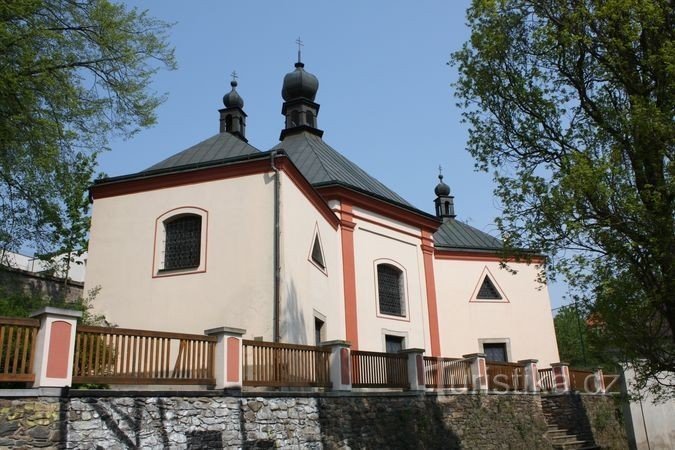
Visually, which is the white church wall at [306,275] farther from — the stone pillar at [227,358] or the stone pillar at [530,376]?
the stone pillar at [530,376]

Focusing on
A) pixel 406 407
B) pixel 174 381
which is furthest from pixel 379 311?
pixel 174 381

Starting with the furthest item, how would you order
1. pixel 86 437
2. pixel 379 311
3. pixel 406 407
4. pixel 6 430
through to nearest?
pixel 379 311 < pixel 406 407 < pixel 86 437 < pixel 6 430

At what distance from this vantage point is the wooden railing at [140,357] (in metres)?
7.42

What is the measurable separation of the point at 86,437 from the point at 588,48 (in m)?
8.75

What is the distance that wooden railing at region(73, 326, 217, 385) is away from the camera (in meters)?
7.42

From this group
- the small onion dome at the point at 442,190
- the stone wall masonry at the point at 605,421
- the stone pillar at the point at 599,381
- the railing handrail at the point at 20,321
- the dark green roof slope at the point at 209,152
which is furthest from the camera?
the small onion dome at the point at 442,190

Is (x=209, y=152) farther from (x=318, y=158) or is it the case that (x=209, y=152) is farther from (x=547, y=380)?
(x=547, y=380)

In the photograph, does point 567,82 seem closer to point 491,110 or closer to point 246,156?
point 491,110

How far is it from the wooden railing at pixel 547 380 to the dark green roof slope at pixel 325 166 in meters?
6.62

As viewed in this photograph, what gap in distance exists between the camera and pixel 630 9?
8.21 m

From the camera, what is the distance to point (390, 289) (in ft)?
58.2

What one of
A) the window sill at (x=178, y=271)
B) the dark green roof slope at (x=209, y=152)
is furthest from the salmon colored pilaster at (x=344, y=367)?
the dark green roof slope at (x=209, y=152)

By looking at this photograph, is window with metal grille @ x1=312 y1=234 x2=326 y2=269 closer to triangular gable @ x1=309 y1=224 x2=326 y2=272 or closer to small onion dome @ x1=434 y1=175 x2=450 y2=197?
triangular gable @ x1=309 y1=224 x2=326 y2=272

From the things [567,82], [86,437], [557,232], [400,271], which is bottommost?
[86,437]
